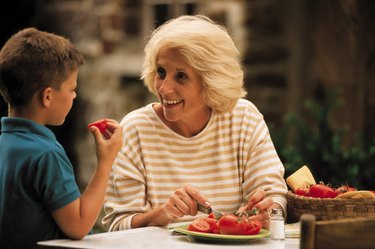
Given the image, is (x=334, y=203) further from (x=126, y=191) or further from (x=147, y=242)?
(x=126, y=191)

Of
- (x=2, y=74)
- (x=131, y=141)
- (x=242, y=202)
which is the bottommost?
(x=242, y=202)

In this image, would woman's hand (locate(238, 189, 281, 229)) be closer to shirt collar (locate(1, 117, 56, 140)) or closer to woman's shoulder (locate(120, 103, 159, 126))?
woman's shoulder (locate(120, 103, 159, 126))

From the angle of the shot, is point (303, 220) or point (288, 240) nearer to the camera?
point (303, 220)

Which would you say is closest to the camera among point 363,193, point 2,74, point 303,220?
point 303,220

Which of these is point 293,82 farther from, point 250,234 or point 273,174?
point 250,234

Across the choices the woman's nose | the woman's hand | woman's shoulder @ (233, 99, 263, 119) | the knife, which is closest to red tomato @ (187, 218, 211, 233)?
the knife

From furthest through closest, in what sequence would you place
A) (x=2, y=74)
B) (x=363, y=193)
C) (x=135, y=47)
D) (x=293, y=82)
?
(x=135, y=47), (x=293, y=82), (x=363, y=193), (x=2, y=74)

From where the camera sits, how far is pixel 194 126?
3.51 metres

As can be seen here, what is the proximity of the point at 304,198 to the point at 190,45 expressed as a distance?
2.48 ft

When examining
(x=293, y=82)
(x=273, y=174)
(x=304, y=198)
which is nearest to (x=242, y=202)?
(x=273, y=174)

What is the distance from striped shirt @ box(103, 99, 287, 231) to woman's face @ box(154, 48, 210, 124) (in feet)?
0.40

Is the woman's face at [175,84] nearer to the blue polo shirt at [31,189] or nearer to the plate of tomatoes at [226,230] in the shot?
the plate of tomatoes at [226,230]

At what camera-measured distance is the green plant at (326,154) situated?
4809 mm

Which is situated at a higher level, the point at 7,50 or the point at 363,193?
the point at 7,50
